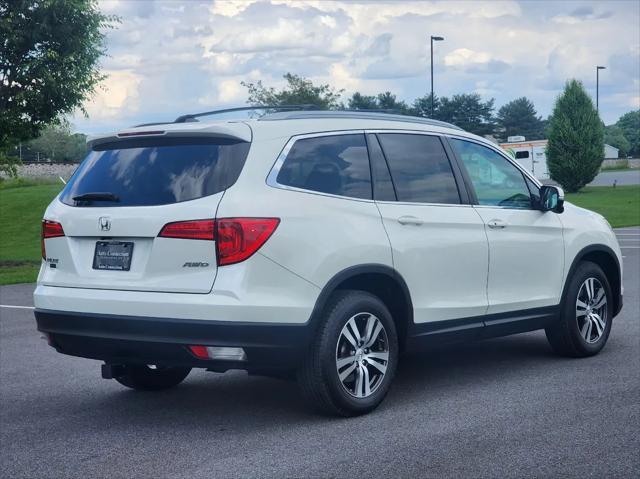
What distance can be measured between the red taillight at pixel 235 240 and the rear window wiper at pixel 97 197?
80 centimetres

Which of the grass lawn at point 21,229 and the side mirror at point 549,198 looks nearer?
the side mirror at point 549,198

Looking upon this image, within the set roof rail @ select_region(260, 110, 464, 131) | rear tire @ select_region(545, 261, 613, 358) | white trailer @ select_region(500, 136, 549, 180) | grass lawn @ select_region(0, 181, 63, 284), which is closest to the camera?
roof rail @ select_region(260, 110, 464, 131)

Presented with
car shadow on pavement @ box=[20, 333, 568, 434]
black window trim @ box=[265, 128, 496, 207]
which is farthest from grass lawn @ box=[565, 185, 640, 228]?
black window trim @ box=[265, 128, 496, 207]

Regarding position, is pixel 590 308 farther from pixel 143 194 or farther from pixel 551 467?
pixel 143 194

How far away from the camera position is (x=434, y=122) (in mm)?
7340

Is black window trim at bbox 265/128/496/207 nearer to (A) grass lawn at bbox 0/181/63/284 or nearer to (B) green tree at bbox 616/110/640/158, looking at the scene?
(A) grass lawn at bbox 0/181/63/284

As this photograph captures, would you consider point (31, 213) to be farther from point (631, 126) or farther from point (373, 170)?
point (631, 126)

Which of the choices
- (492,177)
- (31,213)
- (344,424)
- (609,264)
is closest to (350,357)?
(344,424)

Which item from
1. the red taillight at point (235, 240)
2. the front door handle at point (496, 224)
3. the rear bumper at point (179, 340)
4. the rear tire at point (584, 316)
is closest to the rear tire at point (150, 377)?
the rear bumper at point (179, 340)

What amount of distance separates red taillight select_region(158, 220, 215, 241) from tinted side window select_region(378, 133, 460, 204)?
1551 millimetres

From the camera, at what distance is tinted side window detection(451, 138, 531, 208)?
736 centimetres

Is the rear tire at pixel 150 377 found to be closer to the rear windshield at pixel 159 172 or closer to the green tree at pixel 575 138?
the rear windshield at pixel 159 172

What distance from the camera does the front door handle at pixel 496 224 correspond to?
23.7 feet

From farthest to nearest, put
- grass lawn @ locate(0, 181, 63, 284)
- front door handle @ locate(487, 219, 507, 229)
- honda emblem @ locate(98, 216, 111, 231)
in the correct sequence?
grass lawn @ locate(0, 181, 63, 284) → front door handle @ locate(487, 219, 507, 229) → honda emblem @ locate(98, 216, 111, 231)
